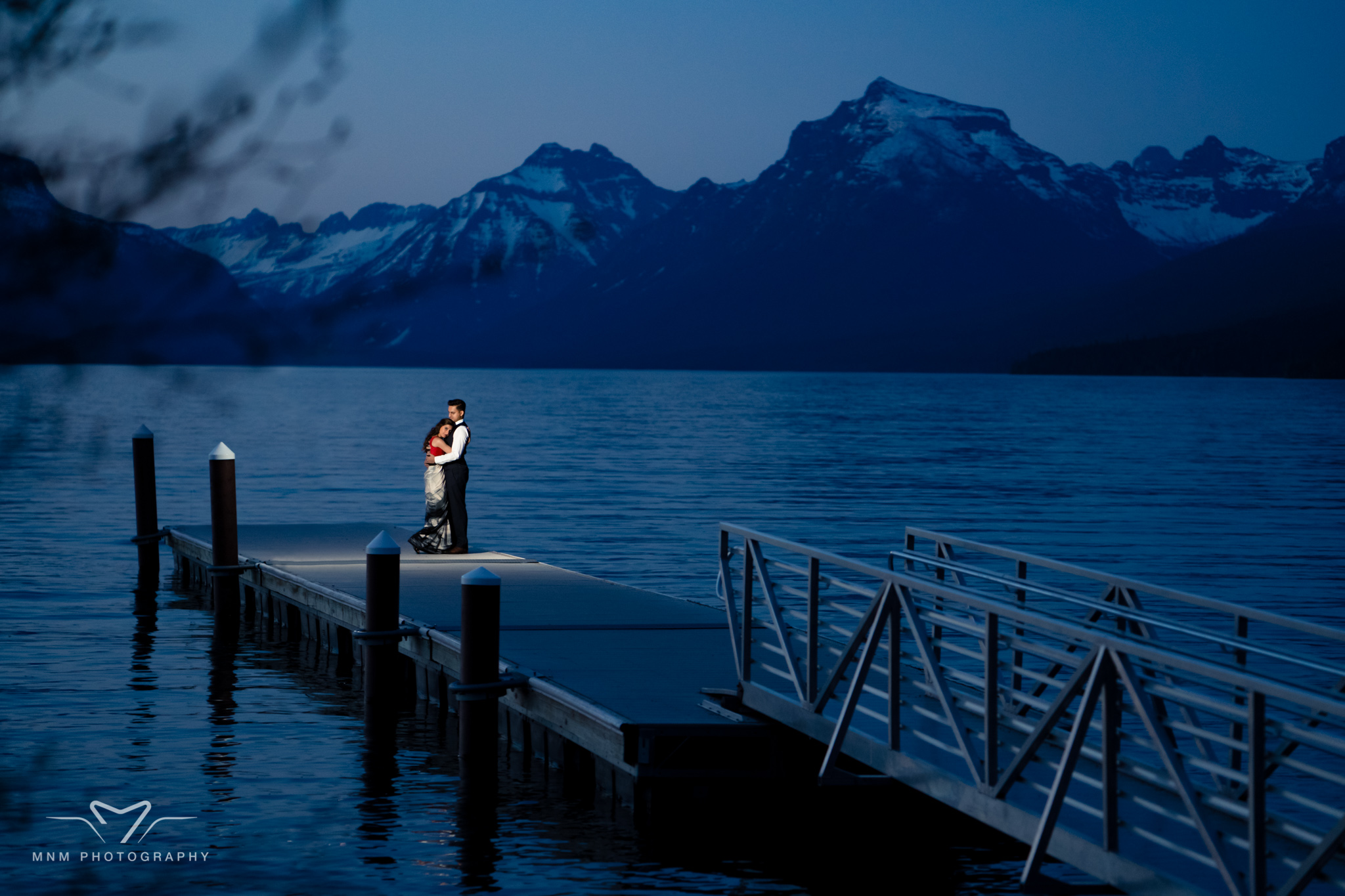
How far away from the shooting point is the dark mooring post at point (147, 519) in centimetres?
2842

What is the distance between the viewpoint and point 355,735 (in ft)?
53.9

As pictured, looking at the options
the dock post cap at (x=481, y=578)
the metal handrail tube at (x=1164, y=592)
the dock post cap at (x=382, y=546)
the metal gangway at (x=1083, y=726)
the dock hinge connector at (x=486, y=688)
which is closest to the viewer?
the metal gangway at (x=1083, y=726)

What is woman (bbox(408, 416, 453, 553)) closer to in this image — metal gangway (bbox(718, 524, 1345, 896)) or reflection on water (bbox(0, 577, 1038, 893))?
reflection on water (bbox(0, 577, 1038, 893))

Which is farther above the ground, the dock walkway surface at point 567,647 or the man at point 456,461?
the man at point 456,461

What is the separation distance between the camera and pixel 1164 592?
451 inches

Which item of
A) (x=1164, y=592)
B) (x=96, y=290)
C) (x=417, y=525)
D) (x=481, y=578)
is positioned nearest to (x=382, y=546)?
(x=481, y=578)

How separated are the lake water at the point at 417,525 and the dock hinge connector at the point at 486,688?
3.05 feet

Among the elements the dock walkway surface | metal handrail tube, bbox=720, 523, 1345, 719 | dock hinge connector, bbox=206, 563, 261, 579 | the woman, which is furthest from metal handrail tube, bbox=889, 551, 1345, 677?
dock hinge connector, bbox=206, 563, 261, 579

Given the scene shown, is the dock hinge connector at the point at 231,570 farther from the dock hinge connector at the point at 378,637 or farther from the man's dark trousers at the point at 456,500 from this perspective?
the dock hinge connector at the point at 378,637

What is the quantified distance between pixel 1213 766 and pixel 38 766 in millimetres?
5587

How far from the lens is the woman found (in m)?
22.1

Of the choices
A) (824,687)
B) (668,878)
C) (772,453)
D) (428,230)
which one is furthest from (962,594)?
(772,453)

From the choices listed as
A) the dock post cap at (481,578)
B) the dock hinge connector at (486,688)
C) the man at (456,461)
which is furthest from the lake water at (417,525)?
the man at (456,461)

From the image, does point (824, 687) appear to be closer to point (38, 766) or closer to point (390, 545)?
point (390, 545)
